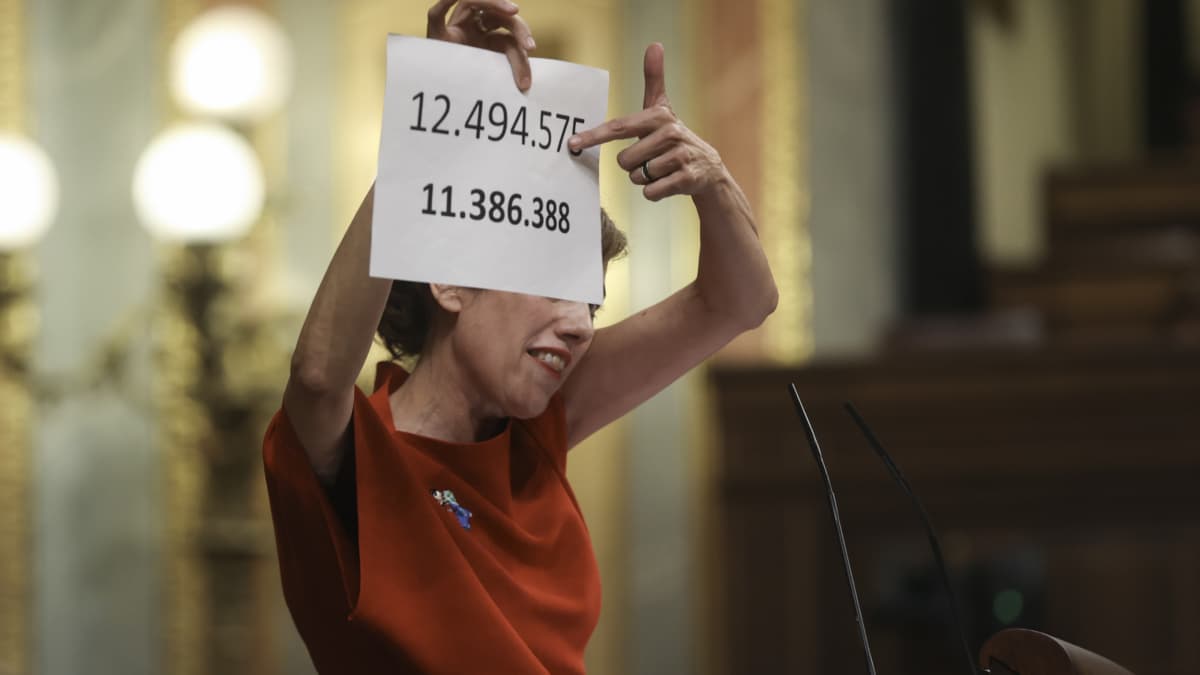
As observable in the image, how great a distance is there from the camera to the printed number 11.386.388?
1.15m

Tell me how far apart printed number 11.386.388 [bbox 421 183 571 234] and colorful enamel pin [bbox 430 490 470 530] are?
0.26m

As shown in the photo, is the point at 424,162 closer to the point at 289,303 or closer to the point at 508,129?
the point at 508,129

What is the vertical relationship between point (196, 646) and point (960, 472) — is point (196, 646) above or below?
below

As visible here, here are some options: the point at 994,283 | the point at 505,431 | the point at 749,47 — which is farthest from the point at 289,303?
the point at 505,431

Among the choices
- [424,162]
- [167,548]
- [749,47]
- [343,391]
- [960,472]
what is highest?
[749,47]

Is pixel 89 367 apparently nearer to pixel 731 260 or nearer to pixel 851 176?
pixel 851 176

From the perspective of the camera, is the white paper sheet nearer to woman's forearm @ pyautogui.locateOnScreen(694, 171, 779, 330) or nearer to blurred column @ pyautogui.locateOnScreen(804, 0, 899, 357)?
woman's forearm @ pyautogui.locateOnScreen(694, 171, 779, 330)

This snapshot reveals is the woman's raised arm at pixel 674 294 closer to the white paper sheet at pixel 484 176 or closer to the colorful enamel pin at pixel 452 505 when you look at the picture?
the white paper sheet at pixel 484 176

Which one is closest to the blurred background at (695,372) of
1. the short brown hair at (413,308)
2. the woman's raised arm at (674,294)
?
the woman's raised arm at (674,294)

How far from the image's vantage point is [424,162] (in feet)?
3.77

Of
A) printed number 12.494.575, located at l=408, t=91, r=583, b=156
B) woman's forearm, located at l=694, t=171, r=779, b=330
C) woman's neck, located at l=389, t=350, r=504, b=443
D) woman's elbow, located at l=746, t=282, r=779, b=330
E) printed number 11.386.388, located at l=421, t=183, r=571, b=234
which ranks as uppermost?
printed number 12.494.575, located at l=408, t=91, r=583, b=156

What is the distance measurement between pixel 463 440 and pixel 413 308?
0.16 metres

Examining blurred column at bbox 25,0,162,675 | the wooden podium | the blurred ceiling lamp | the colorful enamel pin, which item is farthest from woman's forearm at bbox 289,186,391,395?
blurred column at bbox 25,0,162,675

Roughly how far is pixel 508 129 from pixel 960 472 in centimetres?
293
